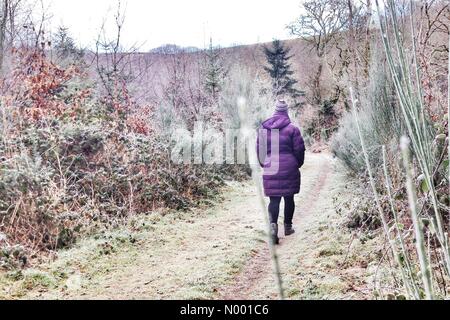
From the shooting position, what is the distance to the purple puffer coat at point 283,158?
Result: 14.0 feet

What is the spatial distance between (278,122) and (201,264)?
1599mm

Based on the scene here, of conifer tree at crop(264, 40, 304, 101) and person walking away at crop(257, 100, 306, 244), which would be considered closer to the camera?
person walking away at crop(257, 100, 306, 244)

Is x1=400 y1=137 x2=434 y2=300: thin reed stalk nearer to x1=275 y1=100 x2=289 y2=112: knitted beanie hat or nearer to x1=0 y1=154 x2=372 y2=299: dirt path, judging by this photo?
x1=0 y1=154 x2=372 y2=299: dirt path

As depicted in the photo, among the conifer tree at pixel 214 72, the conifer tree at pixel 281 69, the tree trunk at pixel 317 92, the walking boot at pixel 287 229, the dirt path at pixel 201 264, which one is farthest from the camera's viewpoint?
the conifer tree at pixel 281 69

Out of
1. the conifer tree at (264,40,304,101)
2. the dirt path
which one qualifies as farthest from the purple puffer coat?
the conifer tree at (264,40,304,101)

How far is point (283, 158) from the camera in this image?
4340 millimetres

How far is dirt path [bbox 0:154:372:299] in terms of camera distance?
10.6 ft

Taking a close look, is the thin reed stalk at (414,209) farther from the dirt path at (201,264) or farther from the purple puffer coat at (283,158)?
the purple puffer coat at (283,158)

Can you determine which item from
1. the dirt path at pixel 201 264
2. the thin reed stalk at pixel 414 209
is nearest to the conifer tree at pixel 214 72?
the dirt path at pixel 201 264

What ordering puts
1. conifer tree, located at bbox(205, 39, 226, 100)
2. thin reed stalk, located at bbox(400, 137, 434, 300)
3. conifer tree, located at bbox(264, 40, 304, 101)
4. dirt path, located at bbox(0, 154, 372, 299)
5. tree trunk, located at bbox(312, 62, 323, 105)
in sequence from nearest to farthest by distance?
1. thin reed stalk, located at bbox(400, 137, 434, 300)
2. dirt path, located at bbox(0, 154, 372, 299)
3. conifer tree, located at bbox(205, 39, 226, 100)
4. tree trunk, located at bbox(312, 62, 323, 105)
5. conifer tree, located at bbox(264, 40, 304, 101)

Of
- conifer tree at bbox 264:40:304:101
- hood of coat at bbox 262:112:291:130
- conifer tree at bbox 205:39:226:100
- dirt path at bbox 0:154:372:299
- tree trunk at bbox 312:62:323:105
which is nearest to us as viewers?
dirt path at bbox 0:154:372:299

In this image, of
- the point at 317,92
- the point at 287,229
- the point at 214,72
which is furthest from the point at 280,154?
the point at 317,92

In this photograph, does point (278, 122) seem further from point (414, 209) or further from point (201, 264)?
point (414, 209)

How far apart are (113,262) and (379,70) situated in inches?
139
